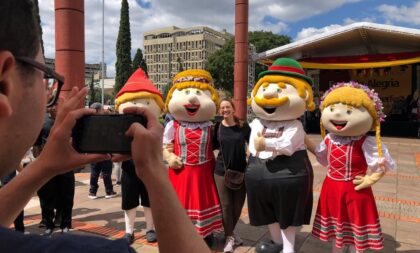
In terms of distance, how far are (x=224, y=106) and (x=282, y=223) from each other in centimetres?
131

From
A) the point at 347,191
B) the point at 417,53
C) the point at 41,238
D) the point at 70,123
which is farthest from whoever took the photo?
the point at 417,53

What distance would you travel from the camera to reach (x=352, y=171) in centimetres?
349

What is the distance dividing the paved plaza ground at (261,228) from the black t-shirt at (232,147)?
35.3 inches

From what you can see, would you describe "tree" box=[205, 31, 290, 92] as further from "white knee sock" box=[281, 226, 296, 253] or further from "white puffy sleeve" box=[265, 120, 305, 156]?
"white knee sock" box=[281, 226, 296, 253]

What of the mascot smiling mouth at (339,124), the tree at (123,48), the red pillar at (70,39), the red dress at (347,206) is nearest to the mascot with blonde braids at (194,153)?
the red dress at (347,206)

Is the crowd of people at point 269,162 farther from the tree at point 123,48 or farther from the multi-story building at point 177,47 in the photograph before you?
the multi-story building at point 177,47

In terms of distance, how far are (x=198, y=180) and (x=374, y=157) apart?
170 cm

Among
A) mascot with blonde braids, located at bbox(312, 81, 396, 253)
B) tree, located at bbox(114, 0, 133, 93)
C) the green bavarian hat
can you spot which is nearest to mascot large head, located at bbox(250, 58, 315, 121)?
the green bavarian hat

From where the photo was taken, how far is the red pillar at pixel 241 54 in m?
12.8

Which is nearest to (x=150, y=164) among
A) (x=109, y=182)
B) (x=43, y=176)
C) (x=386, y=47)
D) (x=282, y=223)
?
(x=43, y=176)

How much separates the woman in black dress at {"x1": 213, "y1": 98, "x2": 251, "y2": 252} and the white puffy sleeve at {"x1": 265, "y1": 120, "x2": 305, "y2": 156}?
0.47m

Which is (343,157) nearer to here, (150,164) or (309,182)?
(309,182)

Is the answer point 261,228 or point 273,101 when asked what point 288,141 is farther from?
point 261,228

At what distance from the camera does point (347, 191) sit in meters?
3.47
